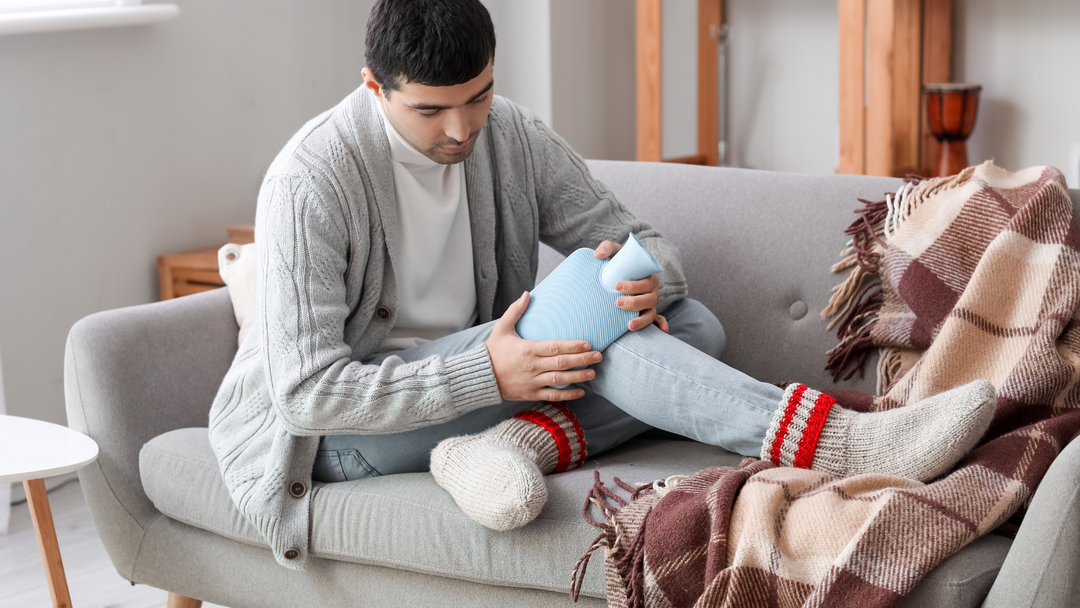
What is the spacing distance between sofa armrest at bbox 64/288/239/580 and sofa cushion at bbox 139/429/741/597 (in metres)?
0.08

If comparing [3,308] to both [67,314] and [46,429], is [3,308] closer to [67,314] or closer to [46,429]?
[67,314]

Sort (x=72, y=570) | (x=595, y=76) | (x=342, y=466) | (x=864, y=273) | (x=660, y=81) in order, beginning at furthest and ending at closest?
(x=595, y=76), (x=660, y=81), (x=72, y=570), (x=864, y=273), (x=342, y=466)

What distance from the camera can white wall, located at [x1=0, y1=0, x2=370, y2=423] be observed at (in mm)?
2279

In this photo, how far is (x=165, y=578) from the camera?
1.54m

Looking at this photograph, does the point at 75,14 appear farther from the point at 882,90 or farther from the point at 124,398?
the point at 882,90

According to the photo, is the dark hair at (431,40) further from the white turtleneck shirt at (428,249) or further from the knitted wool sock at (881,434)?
the knitted wool sock at (881,434)

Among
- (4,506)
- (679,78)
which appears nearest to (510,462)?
(4,506)

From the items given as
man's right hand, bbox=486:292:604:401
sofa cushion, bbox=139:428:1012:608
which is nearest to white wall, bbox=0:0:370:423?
sofa cushion, bbox=139:428:1012:608

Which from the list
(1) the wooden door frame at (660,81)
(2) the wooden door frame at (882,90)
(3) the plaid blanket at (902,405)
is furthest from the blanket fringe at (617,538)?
(1) the wooden door frame at (660,81)

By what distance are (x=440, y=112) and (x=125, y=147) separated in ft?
4.68

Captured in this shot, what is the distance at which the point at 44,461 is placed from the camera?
4.31 ft

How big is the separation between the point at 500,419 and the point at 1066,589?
690 millimetres

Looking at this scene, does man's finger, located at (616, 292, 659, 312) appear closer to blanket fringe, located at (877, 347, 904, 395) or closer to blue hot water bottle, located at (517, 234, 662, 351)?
blue hot water bottle, located at (517, 234, 662, 351)

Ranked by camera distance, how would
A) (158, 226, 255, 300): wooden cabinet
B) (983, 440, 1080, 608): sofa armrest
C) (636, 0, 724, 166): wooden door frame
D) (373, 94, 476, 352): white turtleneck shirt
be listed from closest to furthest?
(983, 440, 1080, 608): sofa armrest → (373, 94, 476, 352): white turtleneck shirt → (158, 226, 255, 300): wooden cabinet → (636, 0, 724, 166): wooden door frame
